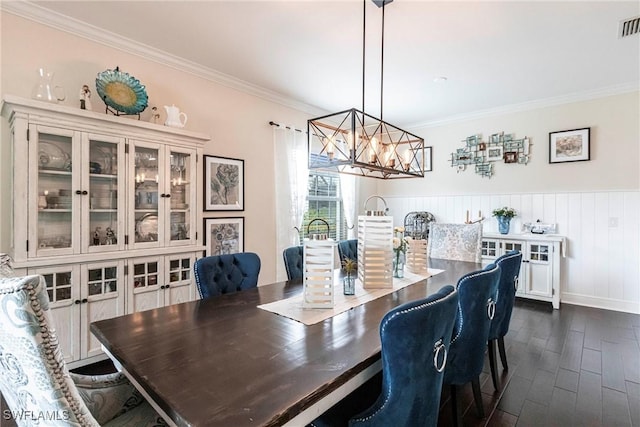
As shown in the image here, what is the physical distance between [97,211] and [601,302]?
563 cm

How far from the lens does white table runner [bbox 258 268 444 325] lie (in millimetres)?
1611

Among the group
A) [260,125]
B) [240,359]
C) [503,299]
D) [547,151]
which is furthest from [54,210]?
[547,151]

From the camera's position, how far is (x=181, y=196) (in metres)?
3.01

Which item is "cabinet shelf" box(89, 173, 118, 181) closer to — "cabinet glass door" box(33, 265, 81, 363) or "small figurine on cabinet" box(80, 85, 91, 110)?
"small figurine on cabinet" box(80, 85, 91, 110)

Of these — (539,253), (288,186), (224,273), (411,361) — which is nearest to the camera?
(411,361)

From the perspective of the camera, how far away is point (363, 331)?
1426 millimetres

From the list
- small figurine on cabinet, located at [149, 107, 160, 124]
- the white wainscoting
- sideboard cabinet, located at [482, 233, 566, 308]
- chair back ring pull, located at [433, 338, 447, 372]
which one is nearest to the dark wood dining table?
chair back ring pull, located at [433, 338, 447, 372]

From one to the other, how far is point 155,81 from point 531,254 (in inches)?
191

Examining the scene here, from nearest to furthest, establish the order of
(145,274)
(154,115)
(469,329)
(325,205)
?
(469,329)
(145,274)
(154,115)
(325,205)

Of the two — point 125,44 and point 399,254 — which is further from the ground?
point 125,44

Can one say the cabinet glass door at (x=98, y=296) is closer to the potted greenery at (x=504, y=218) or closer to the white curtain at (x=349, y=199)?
the white curtain at (x=349, y=199)

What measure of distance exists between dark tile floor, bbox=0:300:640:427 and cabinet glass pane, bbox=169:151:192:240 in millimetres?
1230

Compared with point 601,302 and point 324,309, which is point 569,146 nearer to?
point 601,302

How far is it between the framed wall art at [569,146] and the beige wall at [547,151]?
6cm
